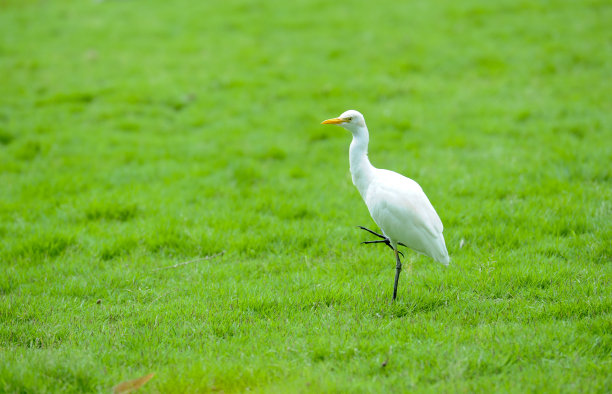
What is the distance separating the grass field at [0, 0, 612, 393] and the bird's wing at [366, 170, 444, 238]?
0.72 meters

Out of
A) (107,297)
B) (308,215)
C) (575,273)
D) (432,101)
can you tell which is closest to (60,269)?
(107,297)

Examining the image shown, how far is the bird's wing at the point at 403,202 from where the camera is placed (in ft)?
15.9

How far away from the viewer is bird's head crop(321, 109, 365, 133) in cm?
513

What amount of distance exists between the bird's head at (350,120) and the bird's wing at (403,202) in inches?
21.7

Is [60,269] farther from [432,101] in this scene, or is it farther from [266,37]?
[266,37]

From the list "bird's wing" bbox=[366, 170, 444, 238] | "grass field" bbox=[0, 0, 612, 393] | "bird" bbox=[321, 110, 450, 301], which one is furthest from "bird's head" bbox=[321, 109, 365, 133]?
"grass field" bbox=[0, 0, 612, 393]

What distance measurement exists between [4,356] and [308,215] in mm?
3712

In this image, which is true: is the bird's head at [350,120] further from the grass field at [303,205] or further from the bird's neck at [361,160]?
the grass field at [303,205]

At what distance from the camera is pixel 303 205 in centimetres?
702

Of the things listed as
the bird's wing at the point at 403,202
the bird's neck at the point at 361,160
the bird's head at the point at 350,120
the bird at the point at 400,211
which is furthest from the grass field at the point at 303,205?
the bird's head at the point at 350,120

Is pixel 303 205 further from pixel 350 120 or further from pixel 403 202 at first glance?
pixel 403 202

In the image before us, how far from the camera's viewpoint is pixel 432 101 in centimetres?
1039

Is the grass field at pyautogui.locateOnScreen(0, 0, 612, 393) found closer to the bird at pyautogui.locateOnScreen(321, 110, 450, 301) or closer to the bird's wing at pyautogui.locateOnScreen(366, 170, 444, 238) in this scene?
the bird at pyautogui.locateOnScreen(321, 110, 450, 301)

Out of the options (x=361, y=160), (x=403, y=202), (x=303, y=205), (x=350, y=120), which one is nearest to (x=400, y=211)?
(x=403, y=202)
